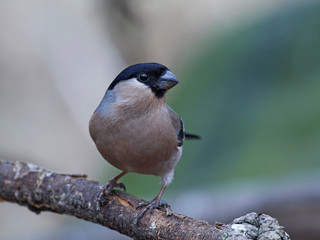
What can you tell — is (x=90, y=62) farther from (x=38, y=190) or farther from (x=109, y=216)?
(x=109, y=216)

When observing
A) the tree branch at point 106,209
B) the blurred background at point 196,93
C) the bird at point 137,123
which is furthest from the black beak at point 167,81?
the blurred background at point 196,93

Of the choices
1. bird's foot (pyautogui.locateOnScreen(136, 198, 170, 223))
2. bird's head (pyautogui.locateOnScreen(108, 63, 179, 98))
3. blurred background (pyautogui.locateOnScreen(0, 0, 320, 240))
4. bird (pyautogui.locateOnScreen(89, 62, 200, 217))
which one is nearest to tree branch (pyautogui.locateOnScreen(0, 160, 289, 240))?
bird's foot (pyautogui.locateOnScreen(136, 198, 170, 223))

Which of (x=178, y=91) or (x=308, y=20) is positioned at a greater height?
(x=308, y=20)

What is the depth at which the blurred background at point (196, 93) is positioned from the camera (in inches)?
185

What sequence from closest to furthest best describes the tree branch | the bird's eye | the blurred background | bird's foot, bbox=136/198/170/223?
the tree branch < bird's foot, bbox=136/198/170/223 < the bird's eye < the blurred background

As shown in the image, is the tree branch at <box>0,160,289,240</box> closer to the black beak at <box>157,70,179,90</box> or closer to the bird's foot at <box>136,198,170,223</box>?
the bird's foot at <box>136,198,170,223</box>

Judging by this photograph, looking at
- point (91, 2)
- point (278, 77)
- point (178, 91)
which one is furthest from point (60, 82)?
point (278, 77)

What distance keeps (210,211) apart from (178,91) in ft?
7.79

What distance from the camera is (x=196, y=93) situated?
20.5 ft

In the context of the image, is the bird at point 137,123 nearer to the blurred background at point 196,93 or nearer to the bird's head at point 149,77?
the bird's head at point 149,77

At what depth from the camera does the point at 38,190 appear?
384 cm

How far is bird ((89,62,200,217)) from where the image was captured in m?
3.68

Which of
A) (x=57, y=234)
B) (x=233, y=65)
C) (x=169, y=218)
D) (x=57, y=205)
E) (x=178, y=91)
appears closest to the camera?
(x=169, y=218)

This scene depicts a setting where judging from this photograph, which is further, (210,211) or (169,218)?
(210,211)
